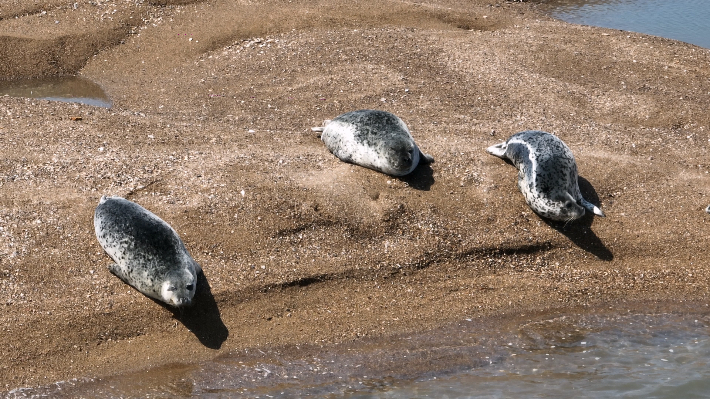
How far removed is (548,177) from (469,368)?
2.58 meters

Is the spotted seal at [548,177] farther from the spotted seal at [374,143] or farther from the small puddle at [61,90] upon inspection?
the small puddle at [61,90]

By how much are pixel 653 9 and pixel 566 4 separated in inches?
74.9

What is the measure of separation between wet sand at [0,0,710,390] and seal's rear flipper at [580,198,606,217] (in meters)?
0.14

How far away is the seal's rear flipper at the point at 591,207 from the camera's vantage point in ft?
24.1

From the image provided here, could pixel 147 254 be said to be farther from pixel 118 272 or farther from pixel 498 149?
pixel 498 149

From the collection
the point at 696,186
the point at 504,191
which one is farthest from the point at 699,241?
the point at 504,191

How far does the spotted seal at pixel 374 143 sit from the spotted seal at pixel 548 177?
3.40 feet

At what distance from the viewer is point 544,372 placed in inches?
225

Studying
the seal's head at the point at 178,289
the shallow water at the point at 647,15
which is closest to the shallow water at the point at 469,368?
the seal's head at the point at 178,289

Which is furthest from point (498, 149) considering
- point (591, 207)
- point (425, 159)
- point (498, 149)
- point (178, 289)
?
point (178, 289)

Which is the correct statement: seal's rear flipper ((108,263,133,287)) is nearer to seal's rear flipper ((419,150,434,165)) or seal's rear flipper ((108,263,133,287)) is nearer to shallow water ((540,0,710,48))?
seal's rear flipper ((419,150,434,165))

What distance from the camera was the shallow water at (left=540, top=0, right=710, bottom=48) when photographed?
1434cm

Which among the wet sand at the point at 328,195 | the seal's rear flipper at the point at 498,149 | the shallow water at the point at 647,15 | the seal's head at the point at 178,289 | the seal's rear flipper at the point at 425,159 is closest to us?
the seal's head at the point at 178,289

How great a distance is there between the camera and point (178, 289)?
5.93 meters
